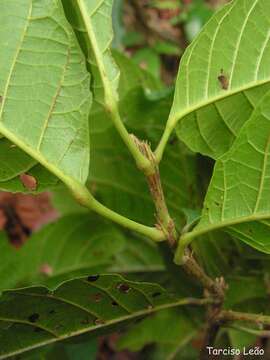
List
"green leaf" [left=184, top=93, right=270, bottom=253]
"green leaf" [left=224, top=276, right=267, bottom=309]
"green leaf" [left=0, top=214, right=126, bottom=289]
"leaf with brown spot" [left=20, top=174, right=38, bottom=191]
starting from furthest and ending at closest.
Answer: "green leaf" [left=0, top=214, right=126, bottom=289] < "green leaf" [left=224, top=276, right=267, bottom=309] < "leaf with brown spot" [left=20, top=174, right=38, bottom=191] < "green leaf" [left=184, top=93, right=270, bottom=253]

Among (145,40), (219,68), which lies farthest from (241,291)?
(145,40)

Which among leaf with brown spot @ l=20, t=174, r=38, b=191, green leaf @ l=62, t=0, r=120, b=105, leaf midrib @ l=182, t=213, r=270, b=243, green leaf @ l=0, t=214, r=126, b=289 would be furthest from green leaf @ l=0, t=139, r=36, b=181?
green leaf @ l=0, t=214, r=126, b=289

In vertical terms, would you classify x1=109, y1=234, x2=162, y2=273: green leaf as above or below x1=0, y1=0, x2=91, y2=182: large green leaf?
below

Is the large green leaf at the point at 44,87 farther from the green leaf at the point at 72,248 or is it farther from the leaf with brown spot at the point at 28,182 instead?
the green leaf at the point at 72,248

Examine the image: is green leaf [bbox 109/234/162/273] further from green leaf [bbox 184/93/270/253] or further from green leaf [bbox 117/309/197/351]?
green leaf [bbox 184/93/270/253]

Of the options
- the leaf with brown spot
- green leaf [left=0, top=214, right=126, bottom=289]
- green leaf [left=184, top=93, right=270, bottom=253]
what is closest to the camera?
green leaf [left=184, top=93, right=270, bottom=253]

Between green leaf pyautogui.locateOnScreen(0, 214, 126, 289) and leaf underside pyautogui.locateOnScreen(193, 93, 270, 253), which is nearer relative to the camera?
leaf underside pyautogui.locateOnScreen(193, 93, 270, 253)

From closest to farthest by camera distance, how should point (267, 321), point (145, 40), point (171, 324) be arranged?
point (267, 321) < point (171, 324) < point (145, 40)

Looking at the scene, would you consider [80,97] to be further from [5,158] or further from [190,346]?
[190,346]
